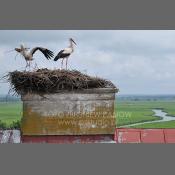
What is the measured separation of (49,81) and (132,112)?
1.87 meters

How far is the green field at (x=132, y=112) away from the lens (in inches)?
653

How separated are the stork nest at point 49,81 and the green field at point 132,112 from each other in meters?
0.46

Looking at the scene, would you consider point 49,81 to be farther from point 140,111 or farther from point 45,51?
point 140,111

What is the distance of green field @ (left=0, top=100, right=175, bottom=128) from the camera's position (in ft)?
54.4

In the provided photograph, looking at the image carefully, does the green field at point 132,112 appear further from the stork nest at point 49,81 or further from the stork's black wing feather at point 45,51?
the stork's black wing feather at point 45,51

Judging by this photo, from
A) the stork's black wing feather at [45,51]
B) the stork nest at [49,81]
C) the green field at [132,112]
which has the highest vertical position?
the stork's black wing feather at [45,51]

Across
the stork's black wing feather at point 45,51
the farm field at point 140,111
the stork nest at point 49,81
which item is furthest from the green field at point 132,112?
the stork's black wing feather at point 45,51

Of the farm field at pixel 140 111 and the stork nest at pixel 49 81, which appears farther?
the farm field at pixel 140 111

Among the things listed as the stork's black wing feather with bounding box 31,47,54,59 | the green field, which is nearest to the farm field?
the green field

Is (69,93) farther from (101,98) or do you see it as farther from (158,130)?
(158,130)

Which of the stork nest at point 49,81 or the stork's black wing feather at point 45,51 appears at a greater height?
the stork's black wing feather at point 45,51

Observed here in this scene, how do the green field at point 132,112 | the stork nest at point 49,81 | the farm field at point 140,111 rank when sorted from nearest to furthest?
the stork nest at point 49,81, the green field at point 132,112, the farm field at point 140,111

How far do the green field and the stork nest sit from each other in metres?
0.46

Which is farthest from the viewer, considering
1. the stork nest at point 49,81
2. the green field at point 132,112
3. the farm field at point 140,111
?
the farm field at point 140,111
